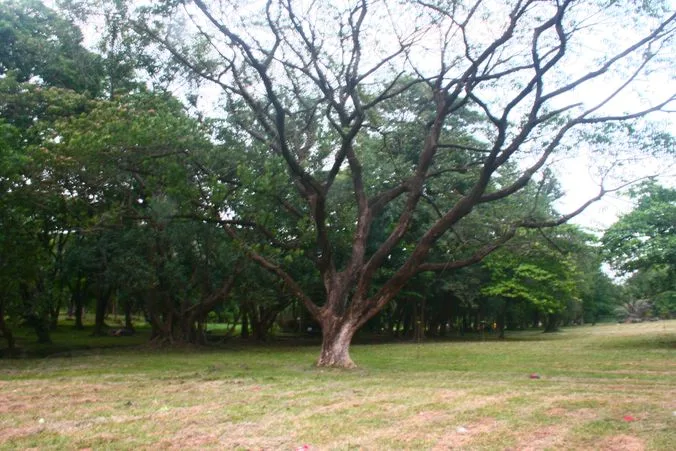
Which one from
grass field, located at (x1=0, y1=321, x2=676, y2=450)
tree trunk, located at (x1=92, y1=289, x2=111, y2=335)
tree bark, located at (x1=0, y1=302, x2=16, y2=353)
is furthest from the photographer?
tree trunk, located at (x1=92, y1=289, x2=111, y2=335)

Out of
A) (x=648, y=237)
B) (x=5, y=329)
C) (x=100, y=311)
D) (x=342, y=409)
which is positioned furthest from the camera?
(x=100, y=311)

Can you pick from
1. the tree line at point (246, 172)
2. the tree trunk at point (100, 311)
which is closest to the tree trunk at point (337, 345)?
the tree line at point (246, 172)

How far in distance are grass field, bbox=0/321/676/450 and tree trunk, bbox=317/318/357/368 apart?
2.35 feet

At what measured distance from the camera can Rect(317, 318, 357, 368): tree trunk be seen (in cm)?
Answer: 1493

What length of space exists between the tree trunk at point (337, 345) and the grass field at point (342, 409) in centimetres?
72

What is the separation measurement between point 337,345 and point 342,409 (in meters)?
6.85

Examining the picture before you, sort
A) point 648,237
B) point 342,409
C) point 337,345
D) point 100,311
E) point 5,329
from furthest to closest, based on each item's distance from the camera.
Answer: point 100,311, point 648,237, point 5,329, point 337,345, point 342,409

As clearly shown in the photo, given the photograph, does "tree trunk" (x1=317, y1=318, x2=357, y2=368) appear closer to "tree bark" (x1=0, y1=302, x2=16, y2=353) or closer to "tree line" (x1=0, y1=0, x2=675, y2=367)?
"tree line" (x1=0, y1=0, x2=675, y2=367)

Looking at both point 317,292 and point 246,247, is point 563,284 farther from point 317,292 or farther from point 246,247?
point 246,247

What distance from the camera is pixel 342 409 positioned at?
8.17m

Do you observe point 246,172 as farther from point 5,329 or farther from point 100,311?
point 100,311

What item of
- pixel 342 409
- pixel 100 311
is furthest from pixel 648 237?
pixel 100 311

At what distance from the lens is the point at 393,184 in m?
22.5

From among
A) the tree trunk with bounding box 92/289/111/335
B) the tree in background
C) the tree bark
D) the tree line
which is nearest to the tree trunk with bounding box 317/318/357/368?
the tree line
